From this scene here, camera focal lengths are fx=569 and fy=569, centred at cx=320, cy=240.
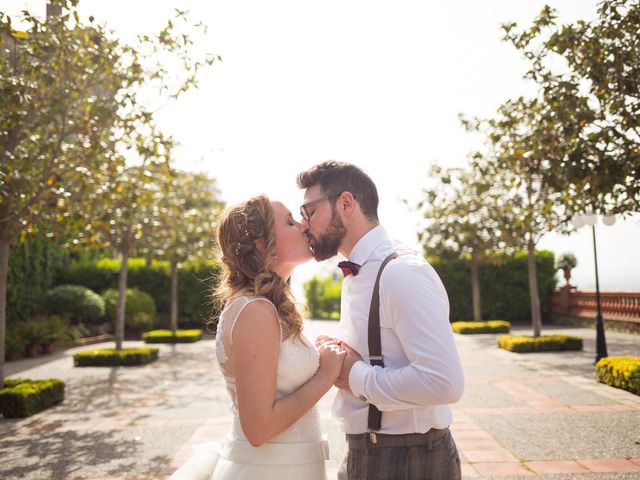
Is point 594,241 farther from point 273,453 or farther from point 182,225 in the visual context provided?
point 273,453

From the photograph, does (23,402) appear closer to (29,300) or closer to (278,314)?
(278,314)

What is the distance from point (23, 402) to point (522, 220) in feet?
32.2

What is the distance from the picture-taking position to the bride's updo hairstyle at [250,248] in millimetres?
2529

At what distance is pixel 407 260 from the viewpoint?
214 centimetres

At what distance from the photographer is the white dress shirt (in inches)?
79.3

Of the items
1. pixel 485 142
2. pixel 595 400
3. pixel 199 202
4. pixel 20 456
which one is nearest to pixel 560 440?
pixel 595 400

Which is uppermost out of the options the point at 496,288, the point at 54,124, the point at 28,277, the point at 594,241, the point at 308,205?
the point at 54,124

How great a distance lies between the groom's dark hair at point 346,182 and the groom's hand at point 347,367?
0.58 m

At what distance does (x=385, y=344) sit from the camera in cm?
221

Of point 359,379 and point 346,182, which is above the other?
point 346,182

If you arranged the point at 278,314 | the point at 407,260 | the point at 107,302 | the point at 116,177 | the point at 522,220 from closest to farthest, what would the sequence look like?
1. the point at 407,260
2. the point at 278,314
3. the point at 116,177
4. the point at 522,220
5. the point at 107,302

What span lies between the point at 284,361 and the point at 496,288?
84.1 feet

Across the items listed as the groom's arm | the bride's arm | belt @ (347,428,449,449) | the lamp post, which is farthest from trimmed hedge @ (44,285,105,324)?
the groom's arm

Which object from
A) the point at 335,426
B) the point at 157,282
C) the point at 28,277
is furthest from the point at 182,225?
the point at 335,426
